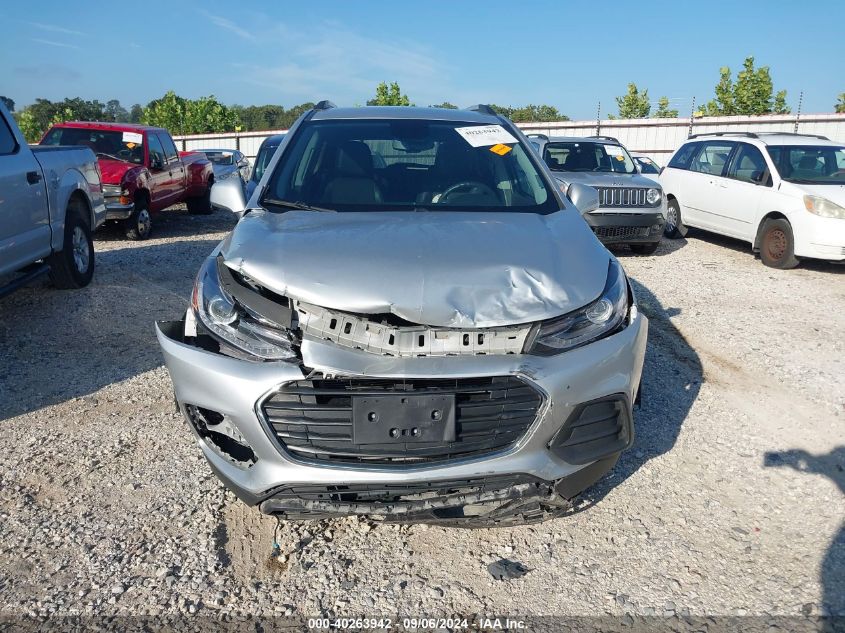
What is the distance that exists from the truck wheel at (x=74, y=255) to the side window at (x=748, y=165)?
28.6 feet

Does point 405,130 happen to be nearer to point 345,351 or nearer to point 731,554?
point 345,351

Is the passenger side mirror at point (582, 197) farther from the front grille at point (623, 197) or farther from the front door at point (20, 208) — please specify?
the front grille at point (623, 197)

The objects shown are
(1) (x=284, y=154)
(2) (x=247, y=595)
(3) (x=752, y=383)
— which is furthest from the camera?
(3) (x=752, y=383)

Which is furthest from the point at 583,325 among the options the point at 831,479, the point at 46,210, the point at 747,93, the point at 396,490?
the point at 747,93

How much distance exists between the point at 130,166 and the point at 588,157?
725cm

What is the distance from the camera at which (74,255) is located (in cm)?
708

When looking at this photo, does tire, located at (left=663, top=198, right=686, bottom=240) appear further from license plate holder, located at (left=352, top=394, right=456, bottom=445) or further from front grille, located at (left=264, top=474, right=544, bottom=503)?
license plate holder, located at (left=352, top=394, right=456, bottom=445)

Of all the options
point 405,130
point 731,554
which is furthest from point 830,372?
point 405,130

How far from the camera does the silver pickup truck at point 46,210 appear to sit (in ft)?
18.3

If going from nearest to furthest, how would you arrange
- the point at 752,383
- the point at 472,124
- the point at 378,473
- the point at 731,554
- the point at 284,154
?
1. the point at 378,473
2. the point at 731,554
3. the point at 284,154
4. the point at 472,124
5. the point at 752,383

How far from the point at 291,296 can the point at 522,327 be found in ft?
2.85

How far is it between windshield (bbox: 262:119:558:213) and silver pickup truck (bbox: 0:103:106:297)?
313 centimetres

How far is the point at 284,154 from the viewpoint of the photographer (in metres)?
3.79

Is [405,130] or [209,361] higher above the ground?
[405,130]
